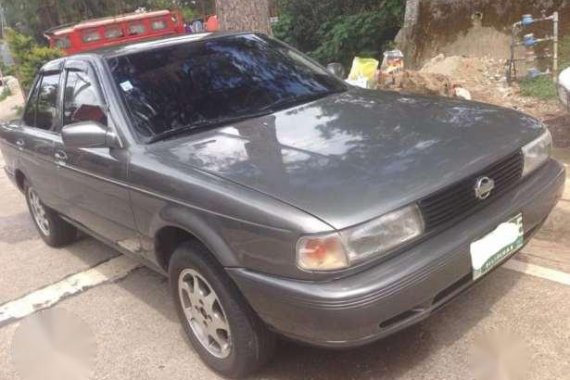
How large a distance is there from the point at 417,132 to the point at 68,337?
8.02 feet

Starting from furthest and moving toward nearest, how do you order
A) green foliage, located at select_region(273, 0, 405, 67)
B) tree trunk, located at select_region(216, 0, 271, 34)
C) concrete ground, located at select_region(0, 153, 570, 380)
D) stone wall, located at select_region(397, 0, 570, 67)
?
green foliage, located at select_region(273, 0, 405, 67)
stone wall, located at select_region(397, 0, 570, 67)
tree trunk, located at select_region(216, 0, 271, 34)
concrete ground, located at select_region(0, 153, 570, 380)

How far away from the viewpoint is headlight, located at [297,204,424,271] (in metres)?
2.54

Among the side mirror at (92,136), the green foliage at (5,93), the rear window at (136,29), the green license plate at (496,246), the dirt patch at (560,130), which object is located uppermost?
the side mirror at (92,136)

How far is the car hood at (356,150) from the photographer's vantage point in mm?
2689

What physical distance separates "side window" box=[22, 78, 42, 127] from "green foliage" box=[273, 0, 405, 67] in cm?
688

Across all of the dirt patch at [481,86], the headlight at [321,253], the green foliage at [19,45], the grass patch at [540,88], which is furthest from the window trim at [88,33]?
the headlight at [321,253]

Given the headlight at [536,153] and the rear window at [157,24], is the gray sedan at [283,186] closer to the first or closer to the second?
the headlight at [536,153]

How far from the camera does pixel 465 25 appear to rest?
869cm

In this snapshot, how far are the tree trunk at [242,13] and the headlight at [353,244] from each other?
4788 millimetres

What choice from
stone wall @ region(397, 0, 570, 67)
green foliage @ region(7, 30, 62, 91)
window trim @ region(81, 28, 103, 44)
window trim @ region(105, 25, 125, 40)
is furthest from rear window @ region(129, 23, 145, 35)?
stone wall @ region(397, 0, 570, 67)

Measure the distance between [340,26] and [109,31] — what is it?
4.97m

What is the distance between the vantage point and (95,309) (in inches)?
168

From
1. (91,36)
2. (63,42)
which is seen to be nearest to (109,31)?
(91,36)

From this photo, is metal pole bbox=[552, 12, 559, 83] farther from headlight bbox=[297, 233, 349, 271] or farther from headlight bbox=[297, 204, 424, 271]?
headlight bbox=[297, 233, 349, 271]
